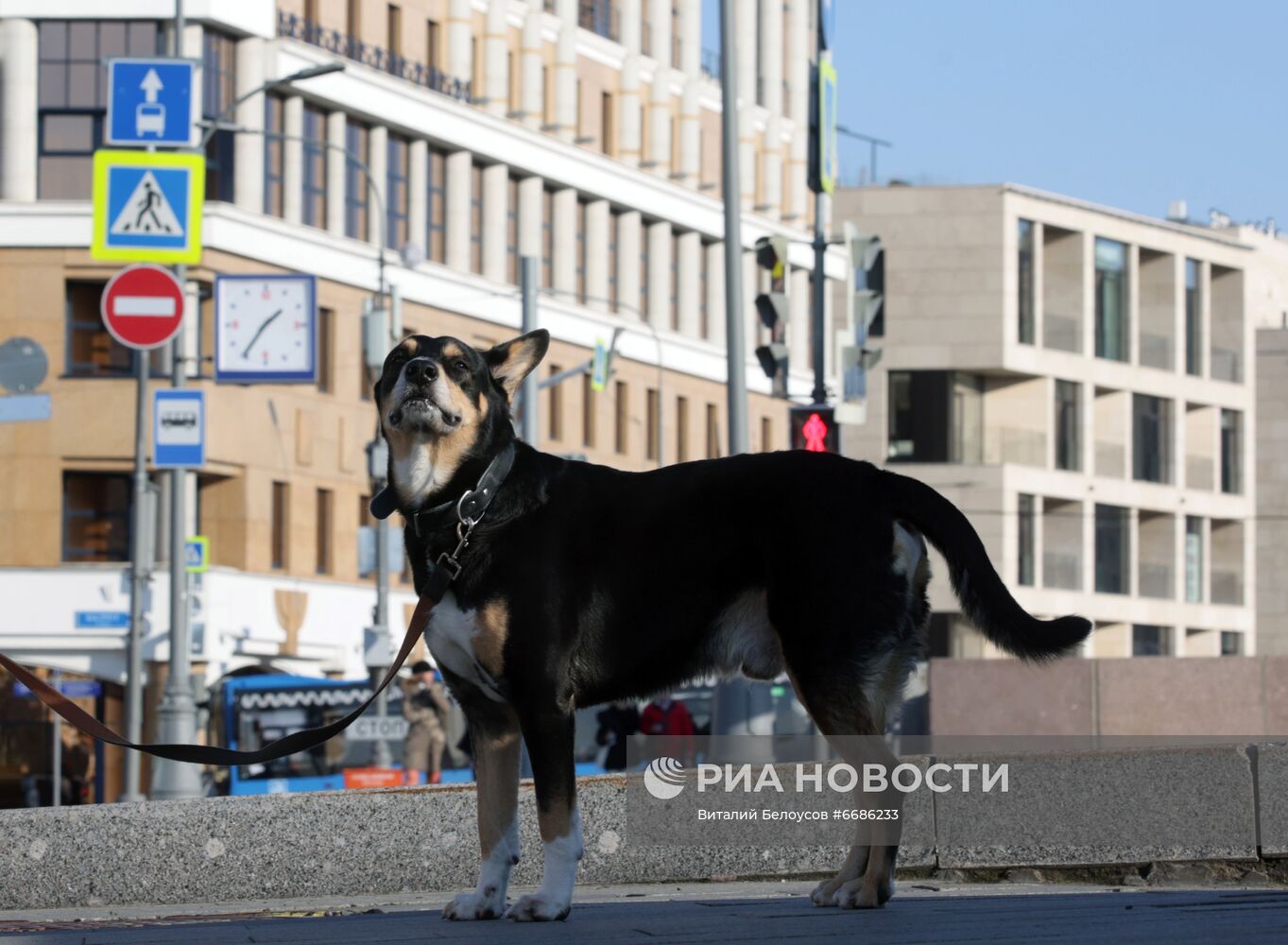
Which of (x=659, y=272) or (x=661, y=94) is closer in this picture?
(x=659, y=272)

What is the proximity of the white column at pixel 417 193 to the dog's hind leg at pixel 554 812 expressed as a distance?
50628 mm

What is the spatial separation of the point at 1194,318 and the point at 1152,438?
4.82 m

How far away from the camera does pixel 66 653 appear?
49.5m

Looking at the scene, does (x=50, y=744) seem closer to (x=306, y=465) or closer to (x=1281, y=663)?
(x=306, y=465)

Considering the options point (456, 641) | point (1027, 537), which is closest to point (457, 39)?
point (1027, 537)

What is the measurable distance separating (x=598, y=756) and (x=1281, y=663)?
43.2 ft

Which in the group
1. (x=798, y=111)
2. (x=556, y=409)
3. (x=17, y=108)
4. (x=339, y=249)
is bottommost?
(x=556, y=409)

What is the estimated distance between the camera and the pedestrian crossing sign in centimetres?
2509

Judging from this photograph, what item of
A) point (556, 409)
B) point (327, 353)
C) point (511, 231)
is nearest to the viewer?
point (327, 353)

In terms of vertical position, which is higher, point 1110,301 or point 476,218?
point 1110,301

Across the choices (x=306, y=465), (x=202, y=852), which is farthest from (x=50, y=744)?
(x=202, y=852)

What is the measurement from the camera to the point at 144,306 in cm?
2650

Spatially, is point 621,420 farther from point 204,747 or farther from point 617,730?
point 204,747

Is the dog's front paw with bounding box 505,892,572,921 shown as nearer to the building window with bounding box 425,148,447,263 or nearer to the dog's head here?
the dog's head
